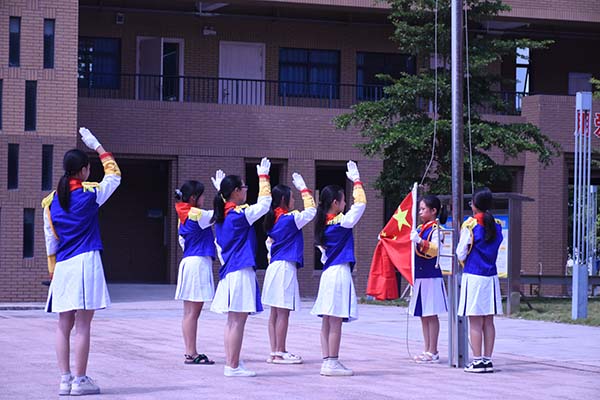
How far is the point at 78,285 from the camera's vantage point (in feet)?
34.1

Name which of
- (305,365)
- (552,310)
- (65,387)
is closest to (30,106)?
(552,310)

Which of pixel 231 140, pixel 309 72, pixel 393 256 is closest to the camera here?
pixel 393 256

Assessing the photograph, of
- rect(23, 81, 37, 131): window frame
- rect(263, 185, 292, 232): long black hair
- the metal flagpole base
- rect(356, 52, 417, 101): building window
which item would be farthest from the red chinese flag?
rect(356, 52, 417, 101): building window

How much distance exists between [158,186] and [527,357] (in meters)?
23.3

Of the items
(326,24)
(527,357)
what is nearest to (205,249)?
(527,357)

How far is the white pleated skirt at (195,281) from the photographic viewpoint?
43.0ft

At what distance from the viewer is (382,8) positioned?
33.5 meters

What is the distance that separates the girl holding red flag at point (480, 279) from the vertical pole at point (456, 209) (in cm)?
51

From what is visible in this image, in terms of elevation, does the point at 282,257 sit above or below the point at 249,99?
below

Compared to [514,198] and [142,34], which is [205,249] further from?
[142,34]

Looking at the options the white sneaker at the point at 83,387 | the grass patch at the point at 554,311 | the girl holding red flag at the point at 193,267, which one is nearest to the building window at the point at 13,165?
the grass patch at the point at 554,311

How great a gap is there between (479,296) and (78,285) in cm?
463

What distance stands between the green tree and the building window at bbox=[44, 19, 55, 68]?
7.41 m

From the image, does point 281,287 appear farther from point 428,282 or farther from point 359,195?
point 428,282
